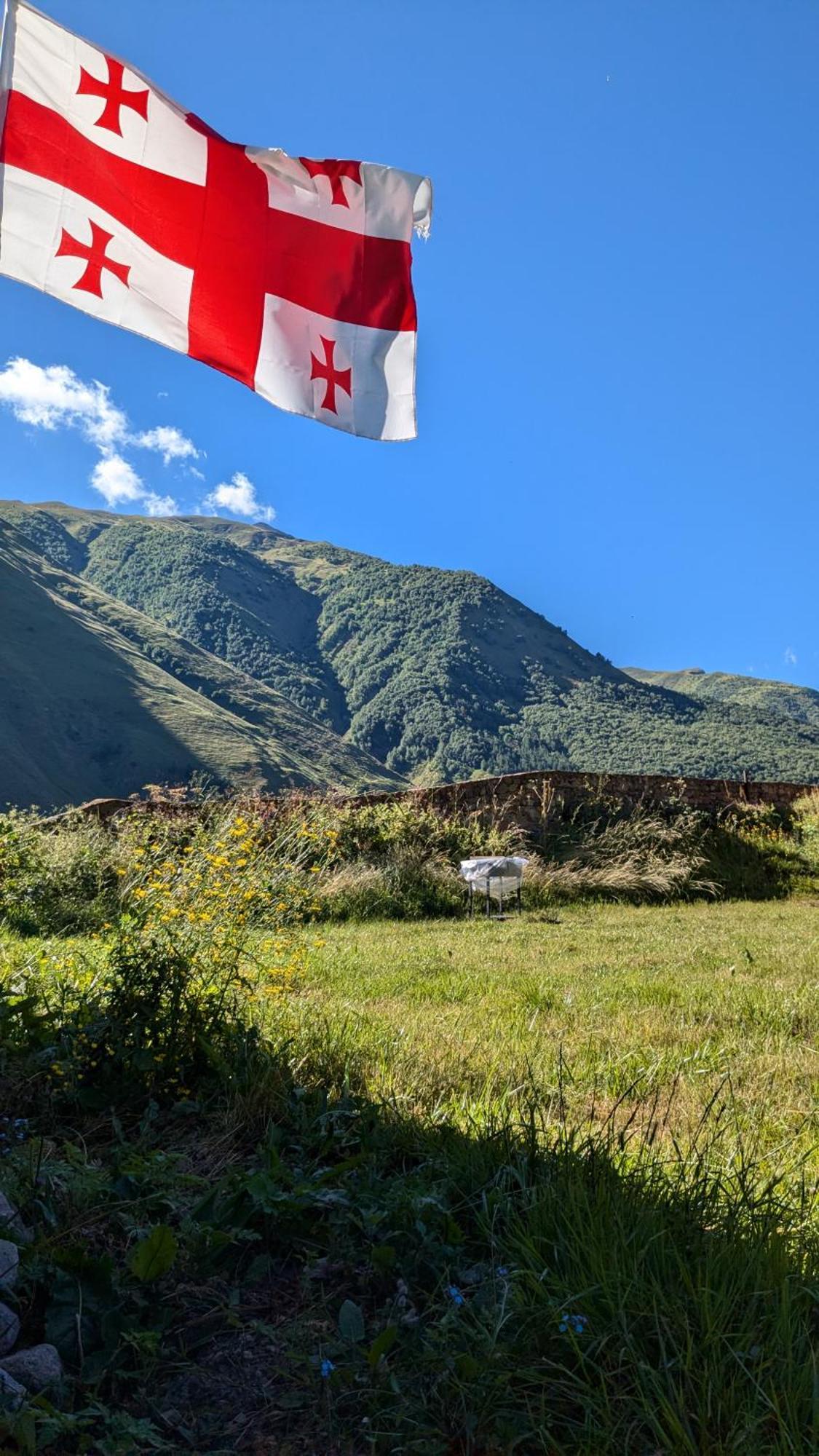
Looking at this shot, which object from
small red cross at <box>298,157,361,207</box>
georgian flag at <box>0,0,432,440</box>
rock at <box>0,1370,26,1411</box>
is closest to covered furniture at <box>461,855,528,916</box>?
georgian flag at <box>0,0,432,440</box>

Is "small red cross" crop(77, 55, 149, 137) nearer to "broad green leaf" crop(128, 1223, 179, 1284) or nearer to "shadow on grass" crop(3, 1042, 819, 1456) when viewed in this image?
"shadow on grass" crop(3, 1042, 819, 1456)

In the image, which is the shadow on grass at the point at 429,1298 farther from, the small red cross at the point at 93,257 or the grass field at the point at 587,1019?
the small red cross at the point at 93,257

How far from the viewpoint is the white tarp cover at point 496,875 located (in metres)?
10.5

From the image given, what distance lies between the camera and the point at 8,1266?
1890 mm

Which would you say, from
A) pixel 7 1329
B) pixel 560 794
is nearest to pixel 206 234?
pixel 7 1329

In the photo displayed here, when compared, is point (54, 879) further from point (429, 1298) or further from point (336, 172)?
point (429, 1298)

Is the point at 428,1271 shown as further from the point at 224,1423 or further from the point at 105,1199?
the point at 105,1199

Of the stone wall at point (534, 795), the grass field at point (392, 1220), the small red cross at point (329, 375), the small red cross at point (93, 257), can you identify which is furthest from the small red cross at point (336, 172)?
the stone wall at point (534, 795)

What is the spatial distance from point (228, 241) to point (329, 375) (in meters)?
0.82

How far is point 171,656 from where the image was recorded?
500 ft

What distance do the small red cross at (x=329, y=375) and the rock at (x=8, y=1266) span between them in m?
4.16

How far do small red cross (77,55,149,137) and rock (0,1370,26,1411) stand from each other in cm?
483

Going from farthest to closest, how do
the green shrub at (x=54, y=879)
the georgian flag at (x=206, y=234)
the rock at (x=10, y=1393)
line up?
the green shrub at (x=54, y=879) < the georgian flag at (x=206, y=234) < the rock at (x=10, y=1393)

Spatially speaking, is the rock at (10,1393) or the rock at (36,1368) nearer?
the rock at (10,1393)
